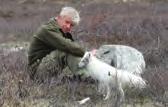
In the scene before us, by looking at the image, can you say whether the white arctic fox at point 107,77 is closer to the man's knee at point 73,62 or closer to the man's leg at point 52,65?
the man's knee at point 73,62

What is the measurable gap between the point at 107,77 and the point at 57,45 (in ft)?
2.46

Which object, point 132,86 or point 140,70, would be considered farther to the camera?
point 140,70

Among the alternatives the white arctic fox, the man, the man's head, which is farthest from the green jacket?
the white arctic fox

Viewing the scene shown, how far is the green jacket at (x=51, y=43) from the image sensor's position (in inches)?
239

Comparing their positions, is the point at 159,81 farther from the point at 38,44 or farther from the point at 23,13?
the point at 23,13

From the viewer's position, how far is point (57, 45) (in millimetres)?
6137

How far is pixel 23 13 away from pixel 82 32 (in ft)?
34.6

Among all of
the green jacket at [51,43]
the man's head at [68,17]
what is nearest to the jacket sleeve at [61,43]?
the green jacket at [51,43]

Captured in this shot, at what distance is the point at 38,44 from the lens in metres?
6.43

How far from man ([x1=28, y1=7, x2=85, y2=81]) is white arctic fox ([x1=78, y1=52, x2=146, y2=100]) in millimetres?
210

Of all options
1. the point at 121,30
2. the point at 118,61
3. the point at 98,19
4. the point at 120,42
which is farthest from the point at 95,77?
the point at 98,19

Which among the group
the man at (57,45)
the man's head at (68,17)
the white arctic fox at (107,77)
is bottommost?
the white arctic fox at (107,77)

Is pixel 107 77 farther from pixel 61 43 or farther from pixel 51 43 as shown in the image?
pixel 51 43

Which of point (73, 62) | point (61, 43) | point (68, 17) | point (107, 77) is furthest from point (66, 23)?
point (107, 77)
